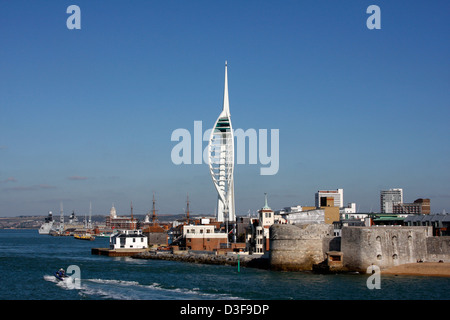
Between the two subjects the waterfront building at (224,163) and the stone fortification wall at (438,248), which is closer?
the stone fortification wall at (438,248)

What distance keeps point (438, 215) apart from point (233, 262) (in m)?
25.2

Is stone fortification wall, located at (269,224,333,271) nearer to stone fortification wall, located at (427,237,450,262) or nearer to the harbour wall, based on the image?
the harbour wall

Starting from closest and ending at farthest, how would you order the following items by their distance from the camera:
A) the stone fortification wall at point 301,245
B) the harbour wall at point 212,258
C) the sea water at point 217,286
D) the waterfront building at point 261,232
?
1. the sea water at point 217,286
2. the stone fortification wall at point 301,245
3. the harbour wall at point 212,258
4. the waterfront building at point 261,232

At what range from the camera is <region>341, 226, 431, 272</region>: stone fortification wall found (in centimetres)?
5591

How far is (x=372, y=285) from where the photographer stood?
49.0 metres

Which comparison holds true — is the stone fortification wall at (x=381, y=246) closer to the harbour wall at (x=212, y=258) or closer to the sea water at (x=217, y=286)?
the sea water at (x=217, y=286)

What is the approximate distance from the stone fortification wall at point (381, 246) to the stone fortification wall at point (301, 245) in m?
3.06

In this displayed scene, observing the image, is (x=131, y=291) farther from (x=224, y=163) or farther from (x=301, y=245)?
(x=224, y=163)

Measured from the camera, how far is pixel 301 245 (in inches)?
2376

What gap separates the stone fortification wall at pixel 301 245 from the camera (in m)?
59.9

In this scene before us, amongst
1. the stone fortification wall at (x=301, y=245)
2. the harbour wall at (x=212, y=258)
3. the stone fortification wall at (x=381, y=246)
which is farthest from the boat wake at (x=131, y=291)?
the harbour wall at (x=212, y=258)

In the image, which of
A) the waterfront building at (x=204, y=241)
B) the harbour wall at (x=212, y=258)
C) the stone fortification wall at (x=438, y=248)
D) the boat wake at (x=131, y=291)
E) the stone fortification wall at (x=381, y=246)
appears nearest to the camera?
the boat wake at (x=131, y=291)

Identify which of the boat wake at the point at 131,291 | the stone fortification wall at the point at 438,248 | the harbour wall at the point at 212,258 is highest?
the stone fortification wall at the point at 438,248
